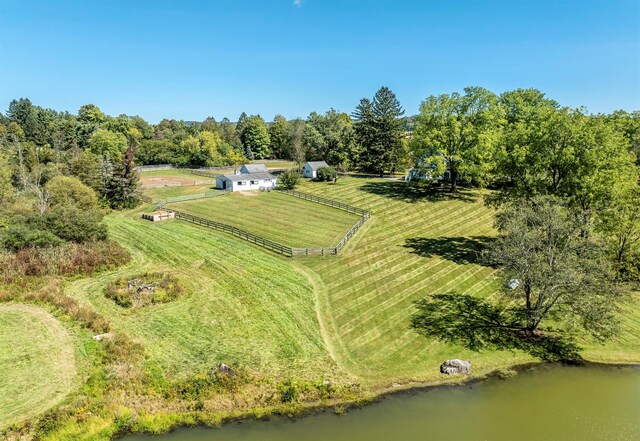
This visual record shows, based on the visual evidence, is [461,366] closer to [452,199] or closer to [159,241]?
[159,241]

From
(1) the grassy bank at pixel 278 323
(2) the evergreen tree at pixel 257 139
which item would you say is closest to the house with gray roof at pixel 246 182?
(1) the grassy bank at pixel 278 323

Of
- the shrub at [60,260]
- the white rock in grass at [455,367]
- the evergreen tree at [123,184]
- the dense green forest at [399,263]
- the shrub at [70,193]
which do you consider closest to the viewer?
the dense green forest at [399,263]

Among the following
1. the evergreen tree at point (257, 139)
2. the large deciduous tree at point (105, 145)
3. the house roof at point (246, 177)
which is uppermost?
the evergreen tree at point (257, 139)

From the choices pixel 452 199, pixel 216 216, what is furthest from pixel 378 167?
pixel 216 216

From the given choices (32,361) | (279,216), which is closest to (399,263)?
(279,216)

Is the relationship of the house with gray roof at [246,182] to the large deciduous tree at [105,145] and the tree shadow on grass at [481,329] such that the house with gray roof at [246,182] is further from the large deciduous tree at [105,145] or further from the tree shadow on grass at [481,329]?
the tree shadow on grass at [481,329]

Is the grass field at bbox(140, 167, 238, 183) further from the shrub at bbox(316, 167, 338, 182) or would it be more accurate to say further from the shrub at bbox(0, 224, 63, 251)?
the shrub at bbox(0, 224, 63, 251)

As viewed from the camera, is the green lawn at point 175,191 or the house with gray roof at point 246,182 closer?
the green lawn at point 175,191

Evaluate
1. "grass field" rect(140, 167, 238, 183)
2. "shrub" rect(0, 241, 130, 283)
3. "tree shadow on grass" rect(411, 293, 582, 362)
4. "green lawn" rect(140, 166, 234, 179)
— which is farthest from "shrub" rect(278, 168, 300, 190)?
"tree shadow on grass" rect(411, 293, 582, 362)
